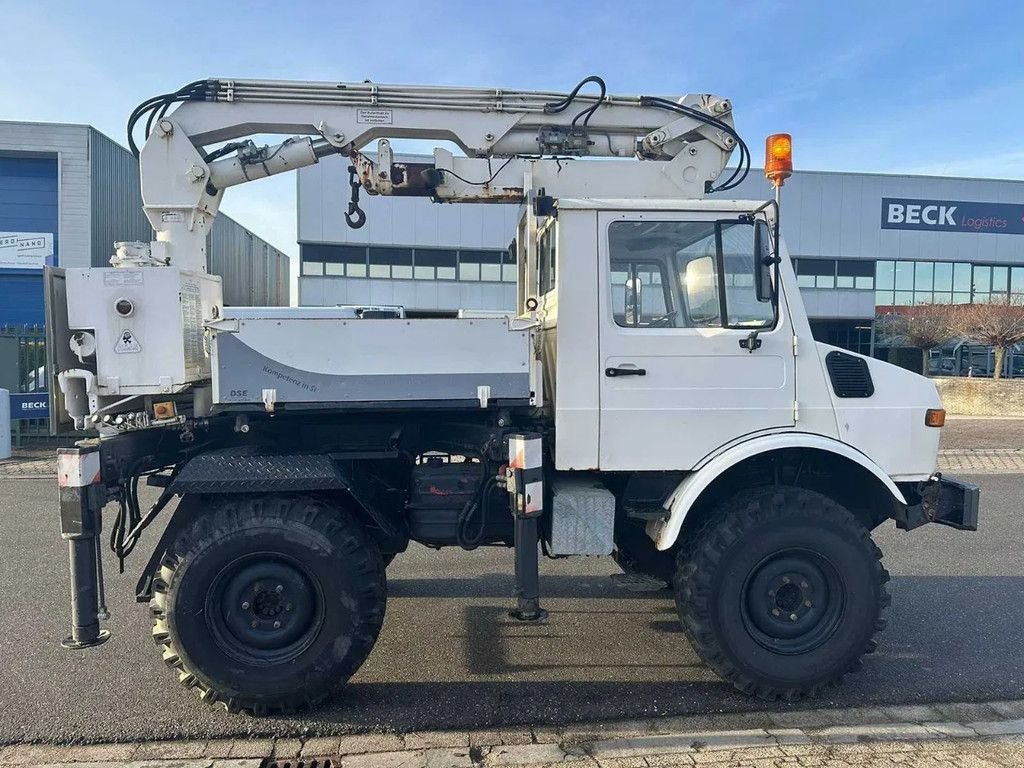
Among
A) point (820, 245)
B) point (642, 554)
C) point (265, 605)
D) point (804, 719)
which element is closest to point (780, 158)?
point (642, 554)

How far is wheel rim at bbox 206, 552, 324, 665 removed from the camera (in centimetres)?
335

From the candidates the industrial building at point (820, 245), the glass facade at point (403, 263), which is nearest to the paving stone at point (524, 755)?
the industrial building at point (820, 245)

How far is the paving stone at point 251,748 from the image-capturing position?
3.04 meters

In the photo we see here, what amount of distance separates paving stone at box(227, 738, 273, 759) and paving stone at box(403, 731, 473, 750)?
629 millimetres

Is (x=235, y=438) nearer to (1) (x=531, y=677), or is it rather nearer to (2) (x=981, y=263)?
(1) (x=531, y=677)

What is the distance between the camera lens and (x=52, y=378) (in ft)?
10.9

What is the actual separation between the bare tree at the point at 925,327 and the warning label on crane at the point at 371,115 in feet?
74.6

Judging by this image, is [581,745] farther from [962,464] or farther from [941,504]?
[962,464]

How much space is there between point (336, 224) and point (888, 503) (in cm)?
2060

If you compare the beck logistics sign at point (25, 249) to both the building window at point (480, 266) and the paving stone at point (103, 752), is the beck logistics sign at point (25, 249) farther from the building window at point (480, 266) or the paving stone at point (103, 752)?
the paving stone at point (103, 752)

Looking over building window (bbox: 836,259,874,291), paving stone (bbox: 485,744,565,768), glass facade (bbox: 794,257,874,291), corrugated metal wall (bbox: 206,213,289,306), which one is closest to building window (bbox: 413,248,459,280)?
corrugated metal wall (bbox: 206,213,289,306)

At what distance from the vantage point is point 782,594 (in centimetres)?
355

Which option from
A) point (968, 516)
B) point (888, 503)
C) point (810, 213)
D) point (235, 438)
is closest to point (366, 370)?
point (235, 438)

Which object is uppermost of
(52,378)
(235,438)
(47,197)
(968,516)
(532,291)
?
(47,197)
